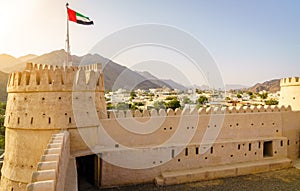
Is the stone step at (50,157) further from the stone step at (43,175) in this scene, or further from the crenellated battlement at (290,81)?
the crenellated battlement at (290,81)

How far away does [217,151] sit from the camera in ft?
→ 46.3

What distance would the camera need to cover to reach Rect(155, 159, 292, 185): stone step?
12.4 meters

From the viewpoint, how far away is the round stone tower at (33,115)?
33.6 feet

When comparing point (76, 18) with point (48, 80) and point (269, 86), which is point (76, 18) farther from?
point (269, 86)

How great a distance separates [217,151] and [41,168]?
10895 mm

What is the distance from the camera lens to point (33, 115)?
1025cm

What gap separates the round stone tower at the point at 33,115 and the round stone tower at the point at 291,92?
15.1m

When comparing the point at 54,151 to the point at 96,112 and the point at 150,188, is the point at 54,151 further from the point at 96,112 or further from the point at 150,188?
the point at 150,188

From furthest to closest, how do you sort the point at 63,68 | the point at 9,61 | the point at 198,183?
the point at 9,61 → the point at 198,183 → the point at 63,68

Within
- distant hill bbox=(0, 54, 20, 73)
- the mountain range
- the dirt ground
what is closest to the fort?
the dirt ground

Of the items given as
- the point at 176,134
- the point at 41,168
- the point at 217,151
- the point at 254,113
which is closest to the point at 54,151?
the point at 41,168

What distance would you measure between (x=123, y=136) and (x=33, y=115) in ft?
14.8

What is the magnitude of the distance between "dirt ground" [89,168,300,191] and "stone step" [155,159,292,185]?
291 mm

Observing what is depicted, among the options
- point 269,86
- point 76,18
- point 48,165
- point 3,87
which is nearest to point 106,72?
point 3,87
